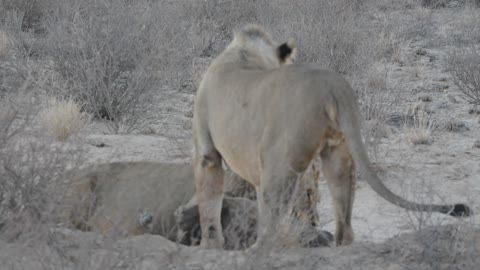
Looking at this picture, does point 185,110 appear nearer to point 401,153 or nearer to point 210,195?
point 401,153

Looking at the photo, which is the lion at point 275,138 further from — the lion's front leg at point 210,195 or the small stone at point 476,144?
the small stone at point 476,144

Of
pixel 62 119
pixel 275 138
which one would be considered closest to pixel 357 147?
pixel 275 138

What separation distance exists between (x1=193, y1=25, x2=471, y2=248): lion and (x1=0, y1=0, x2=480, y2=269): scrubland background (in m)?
0.26

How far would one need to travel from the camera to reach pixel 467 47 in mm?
15789

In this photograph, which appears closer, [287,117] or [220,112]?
[287,117]

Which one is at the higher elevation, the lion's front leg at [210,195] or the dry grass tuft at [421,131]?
the dry grass tuft at [421,131]

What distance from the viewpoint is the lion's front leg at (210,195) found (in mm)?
6027

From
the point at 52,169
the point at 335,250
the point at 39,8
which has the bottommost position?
the point at 335,250

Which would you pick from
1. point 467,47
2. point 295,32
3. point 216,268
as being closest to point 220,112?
point 216,268

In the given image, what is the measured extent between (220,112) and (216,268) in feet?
4.83

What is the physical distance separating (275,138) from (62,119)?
4797 millimetres

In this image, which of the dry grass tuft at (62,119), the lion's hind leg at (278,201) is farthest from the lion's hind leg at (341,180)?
the dry grass tuft at (62,119)

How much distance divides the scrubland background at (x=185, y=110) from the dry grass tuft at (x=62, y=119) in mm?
17

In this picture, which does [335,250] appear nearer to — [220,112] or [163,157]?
[220,112]
